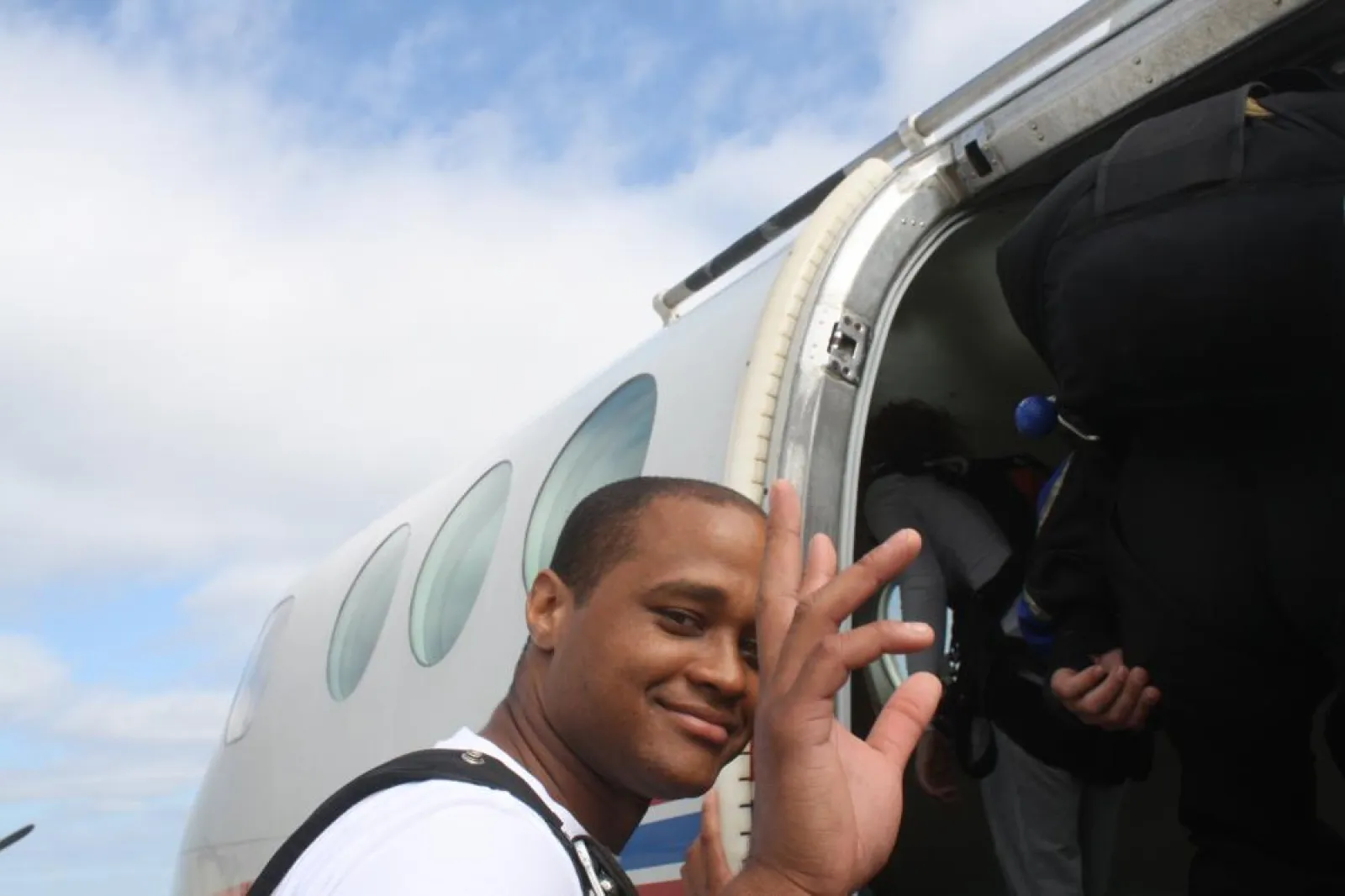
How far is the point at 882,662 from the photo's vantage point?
3.65 meters

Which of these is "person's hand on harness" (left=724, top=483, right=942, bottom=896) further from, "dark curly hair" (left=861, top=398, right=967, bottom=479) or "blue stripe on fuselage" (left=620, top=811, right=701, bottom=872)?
"dark curly hair" (left=861, top=398, right=967, bottom=479)

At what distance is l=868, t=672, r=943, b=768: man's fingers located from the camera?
4.34 feet

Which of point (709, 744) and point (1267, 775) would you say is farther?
point (1267, 775)

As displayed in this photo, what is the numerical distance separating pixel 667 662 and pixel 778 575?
32 cm

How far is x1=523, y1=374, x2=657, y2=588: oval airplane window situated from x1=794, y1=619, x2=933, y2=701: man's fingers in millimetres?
2511

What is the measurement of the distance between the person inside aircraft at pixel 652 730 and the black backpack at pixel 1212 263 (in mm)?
908

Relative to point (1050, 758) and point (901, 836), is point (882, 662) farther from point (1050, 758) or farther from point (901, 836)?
point (901, 836)

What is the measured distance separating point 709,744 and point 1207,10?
1.95 metres

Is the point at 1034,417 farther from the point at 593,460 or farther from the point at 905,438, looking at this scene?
the point at 593,460

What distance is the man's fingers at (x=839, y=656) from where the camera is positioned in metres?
1.14

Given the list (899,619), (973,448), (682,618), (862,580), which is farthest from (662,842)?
(973,448)

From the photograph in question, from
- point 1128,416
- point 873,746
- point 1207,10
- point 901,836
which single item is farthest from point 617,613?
point 901,836

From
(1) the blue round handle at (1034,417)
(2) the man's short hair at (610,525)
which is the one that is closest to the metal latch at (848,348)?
(1) the blue round handle at (1034,417)

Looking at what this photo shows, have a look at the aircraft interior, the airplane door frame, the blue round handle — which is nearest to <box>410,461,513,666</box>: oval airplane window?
the aircraft interior
